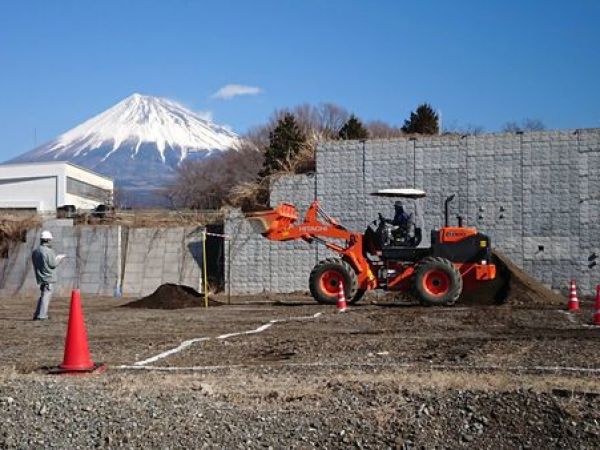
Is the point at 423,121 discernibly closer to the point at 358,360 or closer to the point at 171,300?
the point at 171,300

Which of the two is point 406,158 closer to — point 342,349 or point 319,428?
point 342,349

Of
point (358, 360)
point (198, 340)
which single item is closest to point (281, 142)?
point (198, 340)

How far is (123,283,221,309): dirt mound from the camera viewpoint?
23.7 meters

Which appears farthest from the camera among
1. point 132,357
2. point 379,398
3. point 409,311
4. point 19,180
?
point 19,180

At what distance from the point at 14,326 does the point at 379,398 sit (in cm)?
1129

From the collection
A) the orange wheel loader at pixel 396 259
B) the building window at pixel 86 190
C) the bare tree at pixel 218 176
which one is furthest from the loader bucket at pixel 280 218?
the building window at pixel 86 190

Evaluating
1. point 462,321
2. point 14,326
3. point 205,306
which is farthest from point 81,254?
point 462,321

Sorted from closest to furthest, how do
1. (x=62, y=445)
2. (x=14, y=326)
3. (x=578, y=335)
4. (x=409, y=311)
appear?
(x=62, y=445) → (x=578, y=335) → (x=14, y=326) → (x=409, y=311)

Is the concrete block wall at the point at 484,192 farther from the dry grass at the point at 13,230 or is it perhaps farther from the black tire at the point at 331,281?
the dry grass at the point at 13,230

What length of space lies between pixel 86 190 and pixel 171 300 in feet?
178

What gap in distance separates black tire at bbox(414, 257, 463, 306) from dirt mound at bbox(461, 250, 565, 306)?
3079 mm

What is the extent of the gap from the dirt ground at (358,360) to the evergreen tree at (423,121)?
1019 inches

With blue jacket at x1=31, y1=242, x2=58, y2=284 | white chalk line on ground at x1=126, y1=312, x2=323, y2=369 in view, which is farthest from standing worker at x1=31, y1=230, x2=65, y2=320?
white chalk line on ground at x1=126, y1=312, x2=323, y2=369

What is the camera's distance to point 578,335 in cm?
1381
